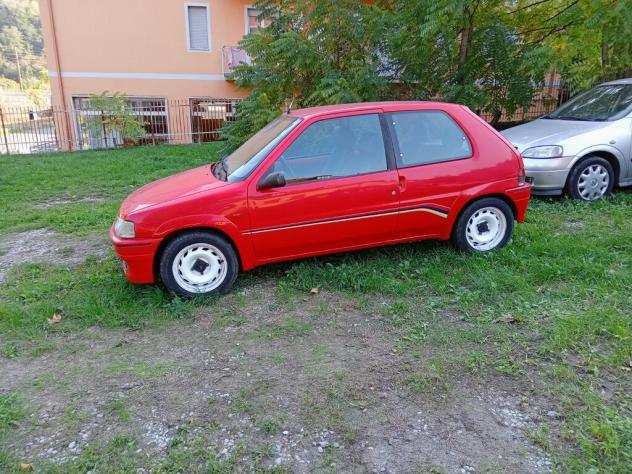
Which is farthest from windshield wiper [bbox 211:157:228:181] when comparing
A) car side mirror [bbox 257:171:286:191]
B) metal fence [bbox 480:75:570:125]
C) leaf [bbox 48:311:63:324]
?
metal fence [bbox 480:75:570:125]

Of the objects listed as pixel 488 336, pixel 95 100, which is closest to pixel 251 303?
pixel 488 336

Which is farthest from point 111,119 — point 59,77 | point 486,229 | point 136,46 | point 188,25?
point 486,229

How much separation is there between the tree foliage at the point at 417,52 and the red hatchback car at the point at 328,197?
14.4ft

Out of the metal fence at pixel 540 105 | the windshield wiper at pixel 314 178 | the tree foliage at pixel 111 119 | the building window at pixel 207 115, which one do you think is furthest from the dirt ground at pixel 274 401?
the building window at pixel 207 115

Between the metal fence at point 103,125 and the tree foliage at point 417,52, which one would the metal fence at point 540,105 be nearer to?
the tree foliage at point 417,52

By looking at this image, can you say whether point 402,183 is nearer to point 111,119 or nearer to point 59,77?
point 111,119

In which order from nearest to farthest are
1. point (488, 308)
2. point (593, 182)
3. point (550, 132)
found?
point (488, 308) < point (593, 182) < point (550, 132)

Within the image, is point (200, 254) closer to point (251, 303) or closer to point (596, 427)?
point (251, 303)

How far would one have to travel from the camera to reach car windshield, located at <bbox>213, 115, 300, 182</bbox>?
439cm

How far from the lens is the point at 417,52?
9.27 m

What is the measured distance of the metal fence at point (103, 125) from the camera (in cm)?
1544

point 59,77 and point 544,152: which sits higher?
point 59,77

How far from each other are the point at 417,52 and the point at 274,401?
311 inches

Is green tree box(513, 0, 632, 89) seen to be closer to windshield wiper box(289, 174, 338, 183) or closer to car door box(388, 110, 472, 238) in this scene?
car door box(388, 110, 472, 238)
